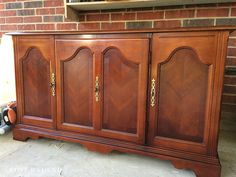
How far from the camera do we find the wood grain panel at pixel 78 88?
146 cm

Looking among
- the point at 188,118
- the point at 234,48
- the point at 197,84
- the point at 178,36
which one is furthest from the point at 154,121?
the point at 234,48

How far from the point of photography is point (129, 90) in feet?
4.50

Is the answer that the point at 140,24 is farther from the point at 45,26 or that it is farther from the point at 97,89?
the point at 45,26

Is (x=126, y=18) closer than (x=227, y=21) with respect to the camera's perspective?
No

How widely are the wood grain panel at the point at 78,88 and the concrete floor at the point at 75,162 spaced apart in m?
0.26

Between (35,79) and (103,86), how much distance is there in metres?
0.60

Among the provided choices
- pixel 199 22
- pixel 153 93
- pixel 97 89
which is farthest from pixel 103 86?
pixel 199 22

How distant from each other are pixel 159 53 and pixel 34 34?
97 cm

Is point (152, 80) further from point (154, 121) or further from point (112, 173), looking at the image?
point (112, 173)

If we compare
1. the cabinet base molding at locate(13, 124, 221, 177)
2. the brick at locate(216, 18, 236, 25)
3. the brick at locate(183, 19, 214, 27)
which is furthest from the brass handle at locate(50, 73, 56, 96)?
the brick at locate(216, 18, 236, 25)

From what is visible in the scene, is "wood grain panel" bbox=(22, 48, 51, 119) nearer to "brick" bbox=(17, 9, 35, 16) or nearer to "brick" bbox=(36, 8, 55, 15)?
"brick" bbox=(36, 8, 55, 15)

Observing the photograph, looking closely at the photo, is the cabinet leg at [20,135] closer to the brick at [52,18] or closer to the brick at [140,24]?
the brick at [52,18]

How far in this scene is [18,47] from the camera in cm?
163

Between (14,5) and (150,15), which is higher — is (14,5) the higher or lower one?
the higher one
